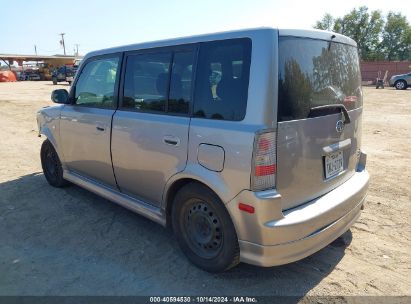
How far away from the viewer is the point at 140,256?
345 centimetres

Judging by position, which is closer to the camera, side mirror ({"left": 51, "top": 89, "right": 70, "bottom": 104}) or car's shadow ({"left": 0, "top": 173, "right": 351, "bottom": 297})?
car's shadow ({"left": 0, "top": 173, "right": 351, "bottom": 297})

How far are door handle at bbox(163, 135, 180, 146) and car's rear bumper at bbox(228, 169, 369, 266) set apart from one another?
29.5 inches

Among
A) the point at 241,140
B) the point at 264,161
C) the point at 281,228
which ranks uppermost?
the point at 241,140

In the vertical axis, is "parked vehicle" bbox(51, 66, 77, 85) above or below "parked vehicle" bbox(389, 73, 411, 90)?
above

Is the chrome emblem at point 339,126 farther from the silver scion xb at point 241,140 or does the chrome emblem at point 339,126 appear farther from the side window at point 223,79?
the side window at point 223,79

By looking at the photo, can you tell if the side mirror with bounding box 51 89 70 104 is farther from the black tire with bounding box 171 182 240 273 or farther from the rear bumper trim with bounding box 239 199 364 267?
the rear bumper trim with bounding box 239 199 364 267

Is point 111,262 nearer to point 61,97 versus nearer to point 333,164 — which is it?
point 333,164

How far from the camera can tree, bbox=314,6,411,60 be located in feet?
235

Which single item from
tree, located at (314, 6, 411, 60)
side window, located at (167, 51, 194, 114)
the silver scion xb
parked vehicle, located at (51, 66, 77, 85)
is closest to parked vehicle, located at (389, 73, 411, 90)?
parked vehicle, located at (51, 66, 77, 85)

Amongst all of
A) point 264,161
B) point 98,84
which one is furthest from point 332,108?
point 98,84

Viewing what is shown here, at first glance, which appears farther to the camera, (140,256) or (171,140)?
(140,256)

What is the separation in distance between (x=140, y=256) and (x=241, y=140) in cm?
164

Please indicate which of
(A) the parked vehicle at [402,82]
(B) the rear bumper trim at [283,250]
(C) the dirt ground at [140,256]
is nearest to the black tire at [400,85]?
(A) the parked vehicle at [402,82]

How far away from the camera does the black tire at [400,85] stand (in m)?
30.5
